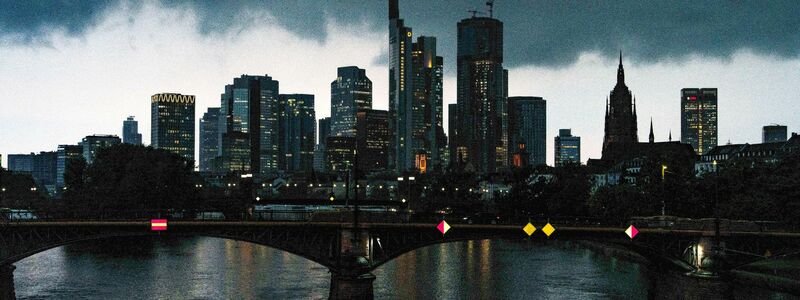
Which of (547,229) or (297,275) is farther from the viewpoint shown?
(297,275)

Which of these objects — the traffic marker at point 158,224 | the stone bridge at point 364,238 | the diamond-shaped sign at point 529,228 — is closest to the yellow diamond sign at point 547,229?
the diamond-shaped sign at point 529,228

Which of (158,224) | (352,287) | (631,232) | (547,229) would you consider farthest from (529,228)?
(158,224)

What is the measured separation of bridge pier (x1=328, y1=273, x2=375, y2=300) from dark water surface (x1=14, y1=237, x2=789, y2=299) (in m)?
5.65

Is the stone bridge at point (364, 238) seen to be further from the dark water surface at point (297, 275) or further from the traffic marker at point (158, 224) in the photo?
the dark water surface at point (297, 275)

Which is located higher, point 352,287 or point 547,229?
point 547,229

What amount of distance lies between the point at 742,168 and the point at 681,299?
50.4 m

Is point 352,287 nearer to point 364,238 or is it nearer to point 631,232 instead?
point 364,238

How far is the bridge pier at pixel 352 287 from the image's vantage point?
78.0 metres

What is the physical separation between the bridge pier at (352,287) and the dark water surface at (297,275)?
18.5 ft

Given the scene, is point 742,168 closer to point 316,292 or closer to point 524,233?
point 524,233

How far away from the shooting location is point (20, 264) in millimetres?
113750

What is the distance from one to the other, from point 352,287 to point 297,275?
2496 centimetres

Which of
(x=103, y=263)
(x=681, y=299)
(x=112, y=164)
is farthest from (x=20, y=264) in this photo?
(x=681, y=299)

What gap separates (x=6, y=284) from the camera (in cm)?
7938
